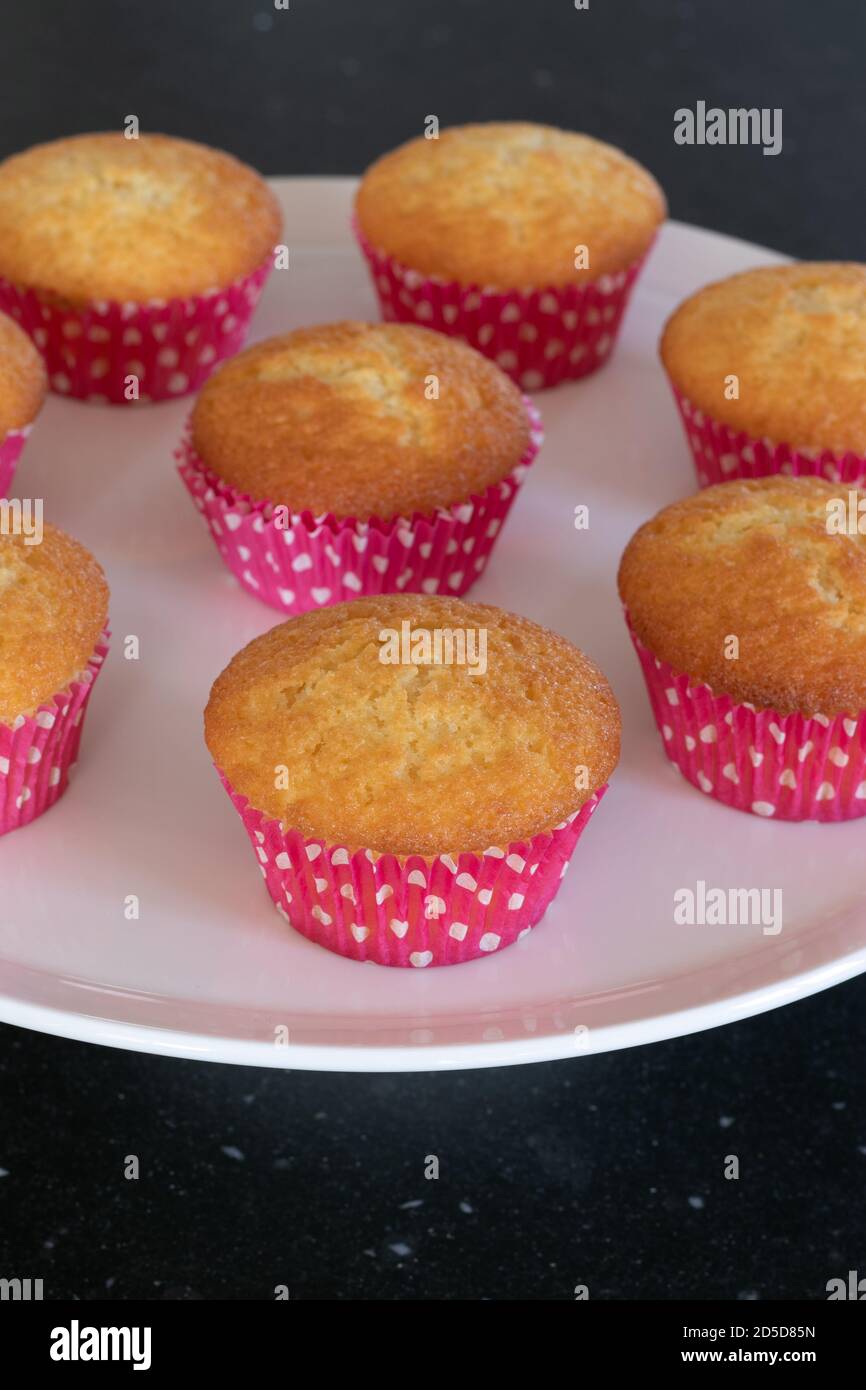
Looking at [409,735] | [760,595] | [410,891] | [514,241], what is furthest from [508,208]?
[410,891]

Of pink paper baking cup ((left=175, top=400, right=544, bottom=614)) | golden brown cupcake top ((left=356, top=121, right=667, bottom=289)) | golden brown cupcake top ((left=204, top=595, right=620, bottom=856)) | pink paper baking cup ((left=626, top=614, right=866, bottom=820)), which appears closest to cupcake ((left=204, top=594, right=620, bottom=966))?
golden brown cupcake top ((left=204, top=595, right=620, bottom=856))

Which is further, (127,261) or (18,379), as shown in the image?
(127,261)

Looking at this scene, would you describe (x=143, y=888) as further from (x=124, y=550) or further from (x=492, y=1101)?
(x=124, y=550)

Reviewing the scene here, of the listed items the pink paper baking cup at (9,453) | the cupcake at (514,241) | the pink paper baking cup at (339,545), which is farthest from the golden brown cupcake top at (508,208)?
the pink paper baking cup at (9,453)

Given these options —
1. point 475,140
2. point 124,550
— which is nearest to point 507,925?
point 124,550

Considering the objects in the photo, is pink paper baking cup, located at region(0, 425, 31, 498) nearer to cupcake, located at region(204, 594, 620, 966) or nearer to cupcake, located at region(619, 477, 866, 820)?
cupcake, located at region(204, 594, 620, 966)

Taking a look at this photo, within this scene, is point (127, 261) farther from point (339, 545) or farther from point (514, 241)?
point (339, 545)
